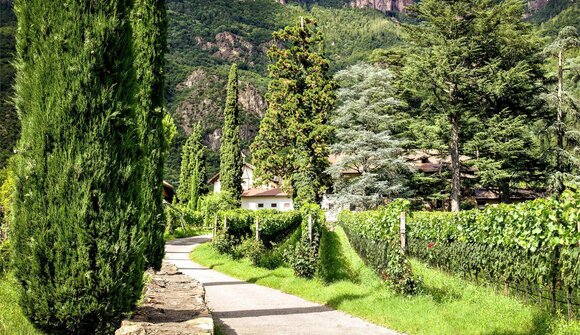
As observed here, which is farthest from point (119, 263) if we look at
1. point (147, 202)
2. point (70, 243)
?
point (147, 202)

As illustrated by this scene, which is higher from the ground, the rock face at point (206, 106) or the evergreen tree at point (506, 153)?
the rock face at point (206, 106)

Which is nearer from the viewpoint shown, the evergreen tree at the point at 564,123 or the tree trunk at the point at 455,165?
the evergreen tree at the point at 564,123

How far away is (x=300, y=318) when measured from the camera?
921cm

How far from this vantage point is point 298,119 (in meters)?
30.3

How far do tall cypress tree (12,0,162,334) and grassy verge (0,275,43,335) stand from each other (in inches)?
22.4

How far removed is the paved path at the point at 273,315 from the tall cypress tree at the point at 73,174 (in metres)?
3.35

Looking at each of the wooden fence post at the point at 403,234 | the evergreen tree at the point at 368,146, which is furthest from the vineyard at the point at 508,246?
the evergreen tree at the point at 368,146

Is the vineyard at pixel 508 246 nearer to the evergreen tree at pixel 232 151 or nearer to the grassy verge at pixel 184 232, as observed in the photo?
the grassy verge at pixel 184 232

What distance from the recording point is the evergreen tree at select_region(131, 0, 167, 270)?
10.5 metres

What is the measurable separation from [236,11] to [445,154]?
165387 millimetres

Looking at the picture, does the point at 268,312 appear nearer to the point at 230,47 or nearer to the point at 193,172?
the point at 193,172

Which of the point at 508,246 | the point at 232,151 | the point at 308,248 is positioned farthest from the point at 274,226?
the point at 232,151

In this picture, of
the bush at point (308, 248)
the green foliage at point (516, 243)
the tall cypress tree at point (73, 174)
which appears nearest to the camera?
the tall cypress tree at point (73, 174)

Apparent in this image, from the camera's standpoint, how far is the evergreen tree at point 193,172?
186 feet
